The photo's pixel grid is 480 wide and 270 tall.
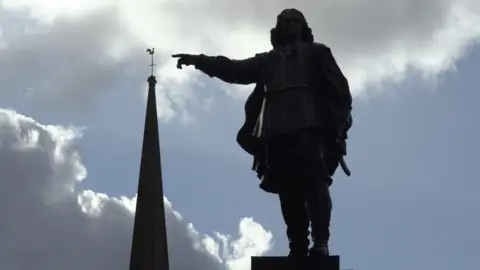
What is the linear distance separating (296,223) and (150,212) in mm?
110142

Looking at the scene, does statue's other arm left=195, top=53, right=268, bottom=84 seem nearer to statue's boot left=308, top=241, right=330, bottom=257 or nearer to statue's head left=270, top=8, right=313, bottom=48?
statue's head left=270, top=8, right=313, bottom=48

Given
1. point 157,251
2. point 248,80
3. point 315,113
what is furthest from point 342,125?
point 157,251

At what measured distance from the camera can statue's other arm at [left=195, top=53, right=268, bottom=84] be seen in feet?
38.9

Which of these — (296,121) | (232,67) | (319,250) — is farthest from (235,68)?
(319,250)

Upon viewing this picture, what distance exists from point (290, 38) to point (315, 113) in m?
0.97

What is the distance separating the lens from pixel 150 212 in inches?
4766

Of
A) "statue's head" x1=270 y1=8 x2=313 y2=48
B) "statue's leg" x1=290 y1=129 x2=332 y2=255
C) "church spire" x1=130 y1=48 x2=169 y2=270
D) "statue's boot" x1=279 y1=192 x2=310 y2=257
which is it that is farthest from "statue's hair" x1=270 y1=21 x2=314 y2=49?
"church spire" x1=130 y1=48 x2=169 y2=270

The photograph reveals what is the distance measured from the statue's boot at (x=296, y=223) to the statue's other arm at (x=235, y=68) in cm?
121

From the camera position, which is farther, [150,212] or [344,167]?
[150,212]

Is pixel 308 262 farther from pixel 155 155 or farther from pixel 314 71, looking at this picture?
pixel 155 155

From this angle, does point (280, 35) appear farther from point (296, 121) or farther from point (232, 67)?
point (296, 121)

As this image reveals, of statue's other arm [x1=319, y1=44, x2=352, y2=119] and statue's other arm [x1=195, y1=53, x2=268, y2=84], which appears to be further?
statue's other arm [x1=195, y1=53, x2=268, y2=84]

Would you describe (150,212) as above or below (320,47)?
above

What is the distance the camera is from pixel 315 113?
37.0ft
